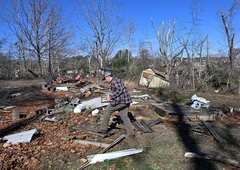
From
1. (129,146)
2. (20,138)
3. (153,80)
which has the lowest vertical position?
(129,146)

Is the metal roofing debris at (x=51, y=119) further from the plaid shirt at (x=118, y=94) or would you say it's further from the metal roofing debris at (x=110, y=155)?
the metal roofing debris at (x=110, y=155)

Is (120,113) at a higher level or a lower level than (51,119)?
higher

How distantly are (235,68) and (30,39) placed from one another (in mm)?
22433

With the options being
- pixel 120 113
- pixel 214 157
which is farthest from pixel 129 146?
pixel 214 157

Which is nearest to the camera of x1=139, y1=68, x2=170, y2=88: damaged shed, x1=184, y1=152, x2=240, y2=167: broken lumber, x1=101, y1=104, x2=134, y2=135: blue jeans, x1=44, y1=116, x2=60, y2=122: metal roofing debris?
x1=184, y1=152, x2=240, y2=167: broken lumber

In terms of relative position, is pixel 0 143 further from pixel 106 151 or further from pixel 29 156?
pixel 106 151

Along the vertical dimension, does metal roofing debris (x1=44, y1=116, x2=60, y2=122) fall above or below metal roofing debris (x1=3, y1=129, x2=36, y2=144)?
→ above

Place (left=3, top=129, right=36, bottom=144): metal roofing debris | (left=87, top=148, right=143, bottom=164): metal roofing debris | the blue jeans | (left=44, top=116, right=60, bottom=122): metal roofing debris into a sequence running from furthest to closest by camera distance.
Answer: (left=44, top=116, right=60, bottom=122): metal roofing debris, the blue jeans, (left=3, top=129, right=36, bottom=144): metal roofing debris, (left=87, top=148, right=143, bottom=164): metal roofing debris

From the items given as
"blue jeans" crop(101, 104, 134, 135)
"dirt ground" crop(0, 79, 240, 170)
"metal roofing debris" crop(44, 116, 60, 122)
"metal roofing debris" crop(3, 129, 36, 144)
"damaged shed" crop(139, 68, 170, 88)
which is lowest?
"dirt ground" crop(0, 79, 240, 170)

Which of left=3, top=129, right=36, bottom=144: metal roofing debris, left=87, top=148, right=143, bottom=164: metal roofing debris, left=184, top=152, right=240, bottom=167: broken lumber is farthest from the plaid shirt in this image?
left=3, top=129, right=36, bottom=144: metal roofing debris

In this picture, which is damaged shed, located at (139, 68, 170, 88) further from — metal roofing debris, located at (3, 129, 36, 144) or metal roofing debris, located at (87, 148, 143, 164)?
metal roofing debris, located at (3, 129, 36, 144)

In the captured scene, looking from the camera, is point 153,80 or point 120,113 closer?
point 120,113

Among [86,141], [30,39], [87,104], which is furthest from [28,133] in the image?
[30,39]

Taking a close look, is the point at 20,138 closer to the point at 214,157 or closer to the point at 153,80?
the point at 214,157
